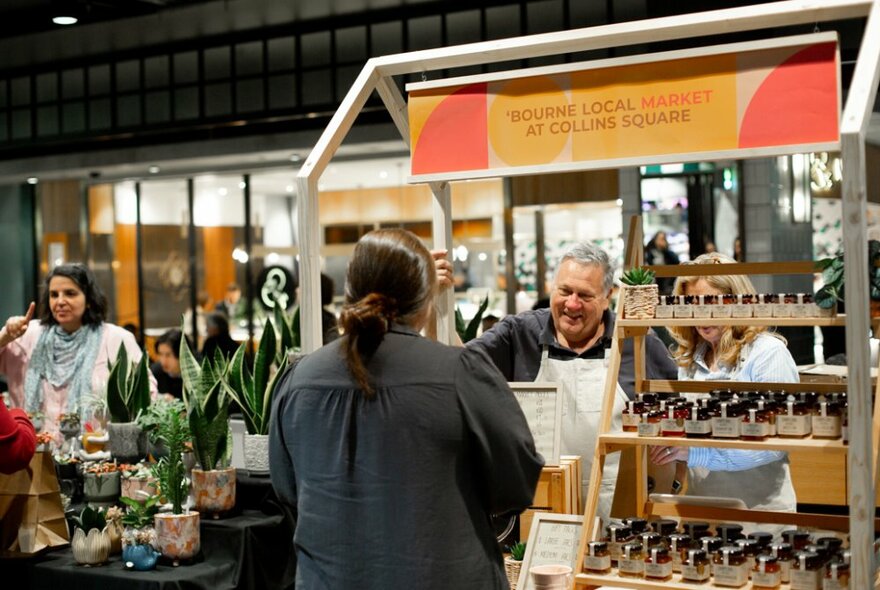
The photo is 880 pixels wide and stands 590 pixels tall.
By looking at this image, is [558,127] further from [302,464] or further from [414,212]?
[414,212]

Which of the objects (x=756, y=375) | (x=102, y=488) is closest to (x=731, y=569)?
(x=756, y=375)

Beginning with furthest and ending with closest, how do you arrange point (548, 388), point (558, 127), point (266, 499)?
1. point (266, 499)
2. point (548, 388)
3. point (558, 127)

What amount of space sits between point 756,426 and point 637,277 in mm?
540

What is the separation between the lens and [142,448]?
4.33 m

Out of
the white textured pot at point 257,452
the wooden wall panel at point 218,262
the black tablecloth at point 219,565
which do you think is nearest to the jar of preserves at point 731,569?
the black tablecloth at point 219,565

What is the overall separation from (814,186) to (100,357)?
5344 mm

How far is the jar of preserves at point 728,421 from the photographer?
2705 millimetres

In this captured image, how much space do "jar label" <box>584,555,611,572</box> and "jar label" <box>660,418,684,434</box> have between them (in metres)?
0.37

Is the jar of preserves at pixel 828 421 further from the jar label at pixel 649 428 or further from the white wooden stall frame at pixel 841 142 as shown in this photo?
the jar label at pixel 649 428

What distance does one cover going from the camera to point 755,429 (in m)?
2.68

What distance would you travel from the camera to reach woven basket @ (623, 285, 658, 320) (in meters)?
2.92

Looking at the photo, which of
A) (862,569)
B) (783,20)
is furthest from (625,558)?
(783,20)

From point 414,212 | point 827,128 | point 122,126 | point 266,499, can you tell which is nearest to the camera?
point 827,128

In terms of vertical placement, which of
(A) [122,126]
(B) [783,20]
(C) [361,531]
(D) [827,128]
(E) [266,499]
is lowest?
(E) [266,499]
